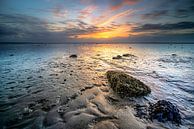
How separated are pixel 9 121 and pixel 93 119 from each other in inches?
186

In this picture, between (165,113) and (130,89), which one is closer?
(165,113)

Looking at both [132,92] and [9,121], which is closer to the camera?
[9,121]

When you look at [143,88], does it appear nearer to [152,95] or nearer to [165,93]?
[152,95]

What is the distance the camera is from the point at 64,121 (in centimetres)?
723

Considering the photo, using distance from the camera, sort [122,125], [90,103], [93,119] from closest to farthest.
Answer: [122,125], [93,119], [90,103]

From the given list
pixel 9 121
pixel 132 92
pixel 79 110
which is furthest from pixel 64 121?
pixel 132 92

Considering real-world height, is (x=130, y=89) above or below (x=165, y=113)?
above

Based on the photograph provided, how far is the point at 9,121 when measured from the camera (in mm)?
7184

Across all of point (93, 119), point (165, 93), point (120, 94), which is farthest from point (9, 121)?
point (165, 93)

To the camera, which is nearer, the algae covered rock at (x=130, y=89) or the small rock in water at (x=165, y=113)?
the small rock in water at (x=165, y=113)

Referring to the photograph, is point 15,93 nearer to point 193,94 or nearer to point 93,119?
point 93,119

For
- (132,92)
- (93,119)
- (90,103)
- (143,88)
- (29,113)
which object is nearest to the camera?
(93,119)

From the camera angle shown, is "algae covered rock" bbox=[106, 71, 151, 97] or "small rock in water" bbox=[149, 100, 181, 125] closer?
"small rock in water" bbox=[149, 100, 181, 125]

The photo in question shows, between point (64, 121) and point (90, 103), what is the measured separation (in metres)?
2.70
